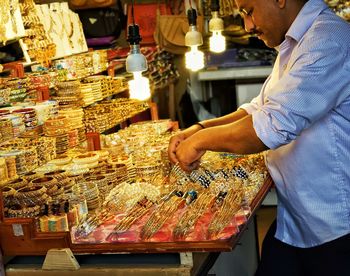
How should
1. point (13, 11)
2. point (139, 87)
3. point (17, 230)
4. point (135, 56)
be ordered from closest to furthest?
point (17, 230)
point (135, 56)
point (139, 87)
point (13, 11)

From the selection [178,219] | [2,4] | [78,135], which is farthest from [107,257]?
[2,4]

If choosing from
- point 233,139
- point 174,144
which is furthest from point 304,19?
point 174,144

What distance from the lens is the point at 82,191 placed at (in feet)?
9.80

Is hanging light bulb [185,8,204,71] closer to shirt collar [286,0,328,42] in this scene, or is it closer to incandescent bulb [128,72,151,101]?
incandescent bulb [128,72,151,101]

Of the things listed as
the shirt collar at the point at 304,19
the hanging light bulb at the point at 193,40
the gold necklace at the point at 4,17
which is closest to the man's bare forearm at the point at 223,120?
the shirt collar at the point at 304,19

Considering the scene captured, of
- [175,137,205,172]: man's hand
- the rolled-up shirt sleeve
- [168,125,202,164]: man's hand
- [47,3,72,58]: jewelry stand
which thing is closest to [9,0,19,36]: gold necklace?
[47,3,72,58]: jewelry stand

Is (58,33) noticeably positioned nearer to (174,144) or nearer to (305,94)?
(174,144)

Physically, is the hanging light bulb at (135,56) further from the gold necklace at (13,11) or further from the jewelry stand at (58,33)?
the jewelry stand at (58,33)

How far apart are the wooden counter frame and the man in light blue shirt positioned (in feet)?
0.80

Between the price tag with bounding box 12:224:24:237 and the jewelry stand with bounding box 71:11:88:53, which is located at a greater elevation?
the jewelry stand with bounding box 71:11:88:53

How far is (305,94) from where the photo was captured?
2.29 metres

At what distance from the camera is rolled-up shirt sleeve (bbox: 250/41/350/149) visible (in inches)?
90.1

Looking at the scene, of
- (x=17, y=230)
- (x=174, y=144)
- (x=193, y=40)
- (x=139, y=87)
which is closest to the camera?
(x=17, y=230)

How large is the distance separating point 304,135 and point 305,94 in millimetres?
279
